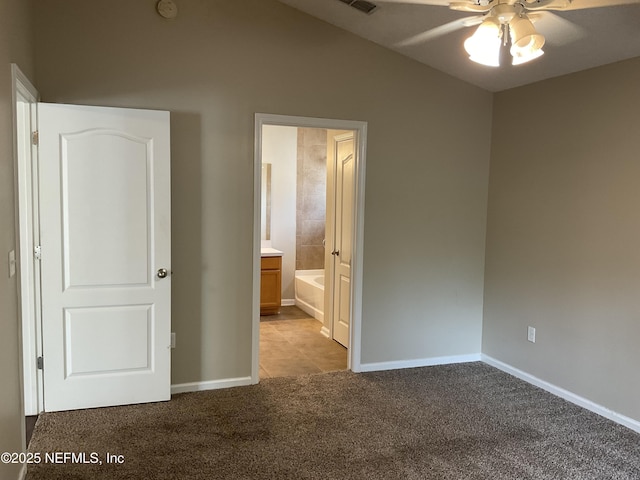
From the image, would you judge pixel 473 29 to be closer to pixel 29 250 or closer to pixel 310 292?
pixel 29 250

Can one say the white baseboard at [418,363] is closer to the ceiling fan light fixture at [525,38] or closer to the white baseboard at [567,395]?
the white baseboard at [567,395]

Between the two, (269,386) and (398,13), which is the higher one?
(398,13)

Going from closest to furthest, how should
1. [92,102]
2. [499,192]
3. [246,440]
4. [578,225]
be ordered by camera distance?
[246,440] → [92,102] → [578,225] → [499,192]

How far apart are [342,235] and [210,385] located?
1.96 metres

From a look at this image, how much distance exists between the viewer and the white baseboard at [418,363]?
438 centimetres

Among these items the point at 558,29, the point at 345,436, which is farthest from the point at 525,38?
the point at 345,436

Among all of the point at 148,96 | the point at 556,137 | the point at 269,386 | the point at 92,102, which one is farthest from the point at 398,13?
the point at 269,386

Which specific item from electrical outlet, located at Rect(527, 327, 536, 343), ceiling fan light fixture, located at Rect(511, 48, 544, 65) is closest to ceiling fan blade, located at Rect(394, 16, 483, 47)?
ceiling fan light fixture, located at Rect(511, 48, 544, 65)

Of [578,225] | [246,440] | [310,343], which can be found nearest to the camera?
[246,440]

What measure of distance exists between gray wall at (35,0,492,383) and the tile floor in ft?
1.57

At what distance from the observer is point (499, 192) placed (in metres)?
4.50

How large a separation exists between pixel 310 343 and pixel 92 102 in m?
3.00

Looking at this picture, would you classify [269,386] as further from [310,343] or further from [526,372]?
[526,372]

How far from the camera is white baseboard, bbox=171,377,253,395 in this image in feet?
12.5
